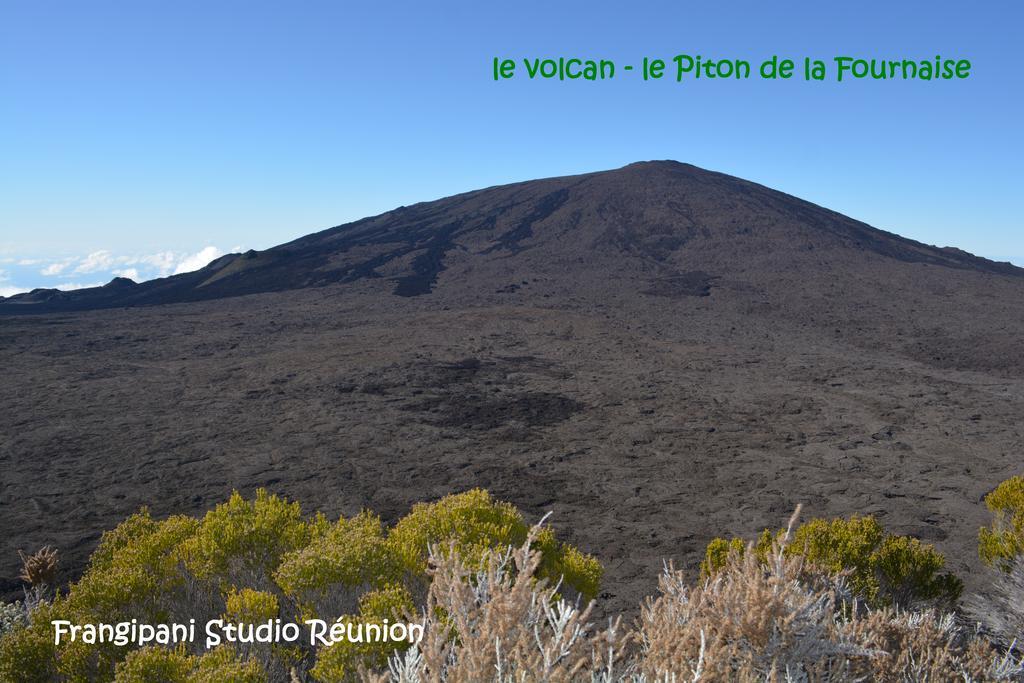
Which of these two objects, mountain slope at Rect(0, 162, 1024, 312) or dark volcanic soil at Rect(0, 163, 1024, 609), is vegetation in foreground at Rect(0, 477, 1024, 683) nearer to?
dark volcanic soil at Rect(0, 163, 1024, 609)

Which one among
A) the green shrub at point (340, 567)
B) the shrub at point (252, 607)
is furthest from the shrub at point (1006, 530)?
the shrub at point (252, 607)

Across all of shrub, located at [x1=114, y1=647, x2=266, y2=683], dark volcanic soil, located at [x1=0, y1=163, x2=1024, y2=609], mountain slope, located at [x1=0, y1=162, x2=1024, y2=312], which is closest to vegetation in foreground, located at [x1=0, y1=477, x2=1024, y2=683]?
shrub, located at [x1=114, y1=647, x2=266, y2=683]

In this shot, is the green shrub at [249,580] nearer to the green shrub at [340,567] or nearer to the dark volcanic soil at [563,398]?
the green shrub at [340,567]

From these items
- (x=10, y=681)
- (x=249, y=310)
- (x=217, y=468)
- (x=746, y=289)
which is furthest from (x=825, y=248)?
(x=10, y=681)

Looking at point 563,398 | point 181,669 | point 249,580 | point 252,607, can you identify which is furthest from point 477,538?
point 563,398

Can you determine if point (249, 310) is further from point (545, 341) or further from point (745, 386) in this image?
point (745, 386)
